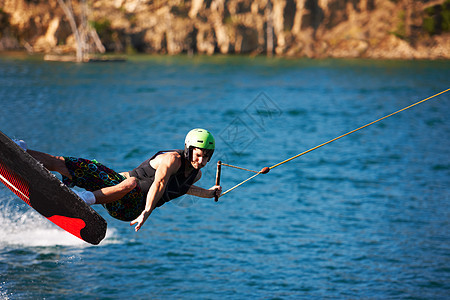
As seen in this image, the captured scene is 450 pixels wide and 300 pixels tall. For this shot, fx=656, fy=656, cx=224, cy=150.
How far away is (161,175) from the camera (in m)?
10.2

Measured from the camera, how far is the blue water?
24156mm

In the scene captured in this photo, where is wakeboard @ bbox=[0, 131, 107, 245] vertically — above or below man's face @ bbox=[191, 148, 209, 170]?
below

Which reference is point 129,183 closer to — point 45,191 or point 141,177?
point 141,177

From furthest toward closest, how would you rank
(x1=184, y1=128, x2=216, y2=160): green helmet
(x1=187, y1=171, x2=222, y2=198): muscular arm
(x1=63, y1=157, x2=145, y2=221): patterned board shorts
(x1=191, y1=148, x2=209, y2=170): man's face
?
(x1=187, y1=171, x2=222, y2=198): muscular arm, (x1=63, y1=157, x2=145, y2=221): patterned board shorts, (x1=191, y1=148, x2=209, y2=170): man's face, (x1=184, y1=128, x2=216, y2=160): green helmet

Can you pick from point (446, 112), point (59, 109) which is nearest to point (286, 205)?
point (59, 109)

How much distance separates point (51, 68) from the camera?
98.1 metres

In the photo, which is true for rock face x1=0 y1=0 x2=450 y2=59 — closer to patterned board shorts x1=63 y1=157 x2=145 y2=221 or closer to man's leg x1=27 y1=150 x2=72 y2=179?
patterned board shorts x1=63 y1=157 x2=145 y2=221

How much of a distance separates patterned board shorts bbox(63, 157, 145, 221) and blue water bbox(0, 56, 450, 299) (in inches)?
486

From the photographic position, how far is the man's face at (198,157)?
10.4 metres

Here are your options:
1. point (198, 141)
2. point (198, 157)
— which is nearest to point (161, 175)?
point (198, 157)

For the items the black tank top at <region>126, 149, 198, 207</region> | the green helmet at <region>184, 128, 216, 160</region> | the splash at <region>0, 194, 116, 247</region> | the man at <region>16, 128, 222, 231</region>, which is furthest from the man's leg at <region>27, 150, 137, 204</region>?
the splash at <region>0, 194, 116, 247</region>

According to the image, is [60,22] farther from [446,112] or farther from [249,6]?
[446,112]

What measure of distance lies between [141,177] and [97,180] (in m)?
0.72

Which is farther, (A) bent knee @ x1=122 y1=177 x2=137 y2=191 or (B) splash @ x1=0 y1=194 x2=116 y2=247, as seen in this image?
(B) splash @ x1=0 y1=194 x2=116 y2=247
